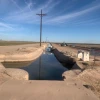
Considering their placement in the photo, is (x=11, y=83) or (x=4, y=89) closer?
(x=4, y=89)

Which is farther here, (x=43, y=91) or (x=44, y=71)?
(x=44, y=71)

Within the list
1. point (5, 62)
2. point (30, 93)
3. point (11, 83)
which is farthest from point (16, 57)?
point (30, 93)

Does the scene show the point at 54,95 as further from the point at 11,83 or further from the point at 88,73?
the point at 88,73

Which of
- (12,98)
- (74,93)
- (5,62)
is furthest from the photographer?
(5,62)

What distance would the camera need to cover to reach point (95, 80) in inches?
426

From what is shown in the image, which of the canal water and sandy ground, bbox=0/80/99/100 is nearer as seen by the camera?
sandy ground, bbox=0/80/99/100

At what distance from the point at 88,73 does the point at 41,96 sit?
6265mm

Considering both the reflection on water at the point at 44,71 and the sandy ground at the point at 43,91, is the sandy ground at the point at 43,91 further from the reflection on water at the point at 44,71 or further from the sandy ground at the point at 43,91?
the reflection on water at the point at 44,71

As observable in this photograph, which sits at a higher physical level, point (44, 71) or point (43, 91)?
point (43, 91)

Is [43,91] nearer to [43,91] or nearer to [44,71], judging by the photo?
[43,91]

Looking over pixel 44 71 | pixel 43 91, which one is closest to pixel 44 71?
pixel 44 71

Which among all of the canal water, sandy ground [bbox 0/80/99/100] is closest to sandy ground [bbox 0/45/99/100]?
sandy ground [bbox 0/80/99/100]

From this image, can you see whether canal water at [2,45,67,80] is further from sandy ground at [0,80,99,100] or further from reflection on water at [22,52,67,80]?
sandy ground at [0,80,99,100]

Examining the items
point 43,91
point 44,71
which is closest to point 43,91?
point 43,91
